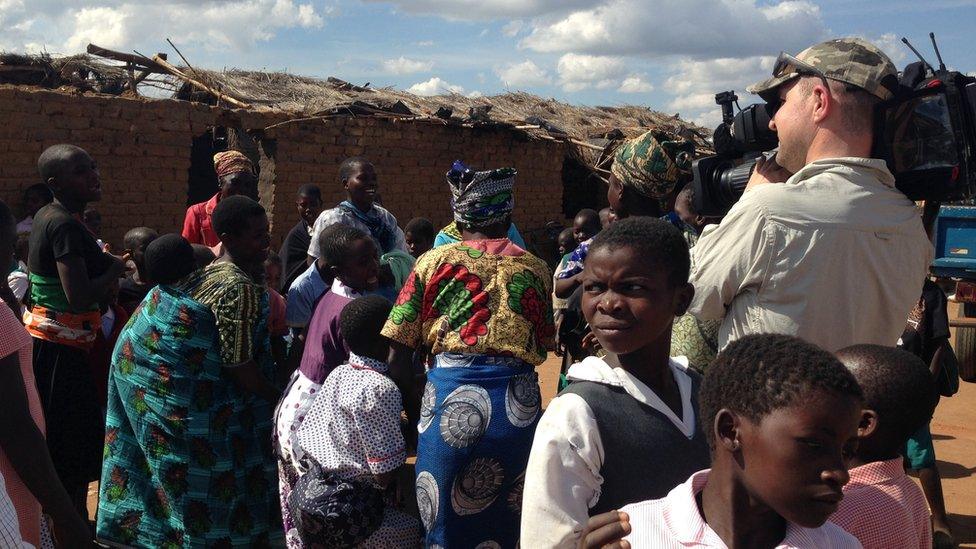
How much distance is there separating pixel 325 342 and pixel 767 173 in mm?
1786

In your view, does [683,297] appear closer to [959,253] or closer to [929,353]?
[929,353]

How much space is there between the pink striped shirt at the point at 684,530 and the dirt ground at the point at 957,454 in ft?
13.1

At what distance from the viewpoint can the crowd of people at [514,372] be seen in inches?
59.4

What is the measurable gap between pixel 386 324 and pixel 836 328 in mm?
1471

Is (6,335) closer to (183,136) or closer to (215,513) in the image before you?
(215,513)

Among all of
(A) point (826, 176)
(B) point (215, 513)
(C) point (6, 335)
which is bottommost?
(B) point (215, 513)

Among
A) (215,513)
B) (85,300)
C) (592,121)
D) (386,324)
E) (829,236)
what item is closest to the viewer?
(829,236)

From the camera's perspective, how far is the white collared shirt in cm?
166

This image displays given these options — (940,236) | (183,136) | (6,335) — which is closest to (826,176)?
(6,335)

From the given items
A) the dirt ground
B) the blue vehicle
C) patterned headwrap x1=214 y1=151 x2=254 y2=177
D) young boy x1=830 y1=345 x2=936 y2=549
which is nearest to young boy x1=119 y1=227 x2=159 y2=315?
patterned headwrap x1=214 y1=151 x2=254 y2=177

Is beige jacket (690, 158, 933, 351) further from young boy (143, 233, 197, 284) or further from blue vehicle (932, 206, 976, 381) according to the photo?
blue vehicle (932, 206, 976, 381)

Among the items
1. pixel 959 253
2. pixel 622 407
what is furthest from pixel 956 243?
pixel 622 407

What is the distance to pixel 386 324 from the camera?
2996mm

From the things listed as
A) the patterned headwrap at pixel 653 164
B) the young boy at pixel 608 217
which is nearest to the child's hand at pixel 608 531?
the young boy at pixel 608 217
